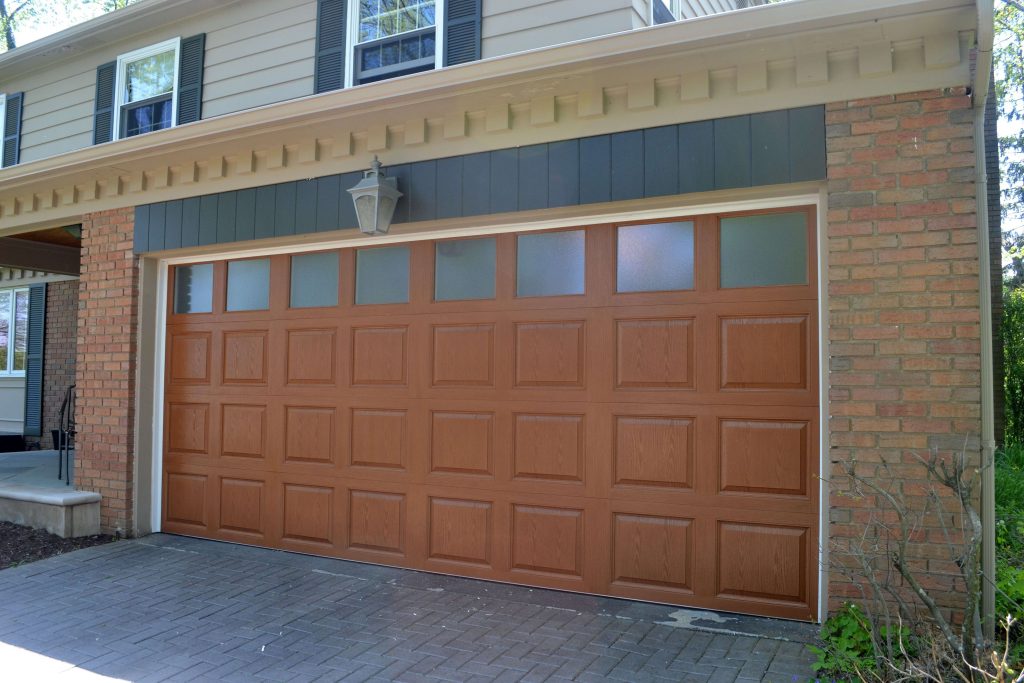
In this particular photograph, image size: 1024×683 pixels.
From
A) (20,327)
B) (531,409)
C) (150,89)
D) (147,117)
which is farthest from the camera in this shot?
(20,327)

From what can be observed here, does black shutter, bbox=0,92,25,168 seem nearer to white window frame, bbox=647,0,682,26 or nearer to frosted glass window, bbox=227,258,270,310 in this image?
frosted glass window, bbox=227,258,270,310

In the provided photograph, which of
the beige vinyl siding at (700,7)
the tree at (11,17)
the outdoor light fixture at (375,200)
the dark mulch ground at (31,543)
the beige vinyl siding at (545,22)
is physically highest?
the tree at (11,17)

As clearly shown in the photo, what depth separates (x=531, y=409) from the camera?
5.39m

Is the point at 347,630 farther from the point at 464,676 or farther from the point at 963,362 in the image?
the point at 963,362

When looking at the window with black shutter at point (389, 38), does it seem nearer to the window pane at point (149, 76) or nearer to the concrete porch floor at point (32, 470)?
the window pane at point (149, 76)

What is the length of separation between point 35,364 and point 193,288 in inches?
266

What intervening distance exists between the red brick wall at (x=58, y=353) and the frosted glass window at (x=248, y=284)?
6.46 meters

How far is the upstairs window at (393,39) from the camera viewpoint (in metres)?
6.55

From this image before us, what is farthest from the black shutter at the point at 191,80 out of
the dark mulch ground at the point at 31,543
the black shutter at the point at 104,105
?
the dark mulch ground at the point at 31,543

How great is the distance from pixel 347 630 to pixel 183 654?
95cm

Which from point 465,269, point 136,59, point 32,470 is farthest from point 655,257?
point 32,470

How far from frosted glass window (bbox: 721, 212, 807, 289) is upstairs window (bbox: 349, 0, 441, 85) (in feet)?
10.4

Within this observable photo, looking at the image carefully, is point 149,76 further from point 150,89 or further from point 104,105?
point 104,105

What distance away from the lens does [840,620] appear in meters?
4.07
